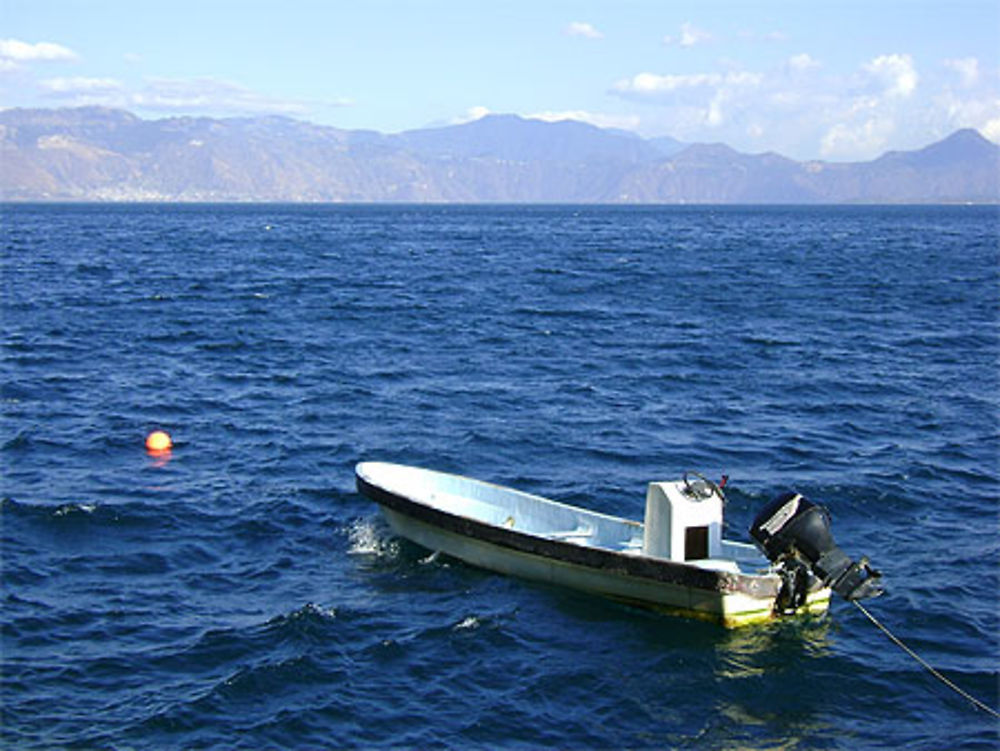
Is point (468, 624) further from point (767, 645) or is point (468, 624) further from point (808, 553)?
point (808, 553)

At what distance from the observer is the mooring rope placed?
17453mm

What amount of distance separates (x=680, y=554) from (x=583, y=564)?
1.77 meters

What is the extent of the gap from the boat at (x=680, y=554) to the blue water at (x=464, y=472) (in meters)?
0.46

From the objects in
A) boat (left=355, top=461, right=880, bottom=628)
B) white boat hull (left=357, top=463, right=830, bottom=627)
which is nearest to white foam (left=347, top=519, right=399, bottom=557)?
white boat hull (left=357, top=463, right=830, bottom=627)

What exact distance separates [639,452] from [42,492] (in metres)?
15.3

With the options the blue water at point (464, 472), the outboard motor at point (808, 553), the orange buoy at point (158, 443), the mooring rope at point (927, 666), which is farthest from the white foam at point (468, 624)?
the orange buoy at point (158, 443)

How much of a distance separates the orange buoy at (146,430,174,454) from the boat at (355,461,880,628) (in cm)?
990

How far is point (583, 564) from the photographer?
20531mm

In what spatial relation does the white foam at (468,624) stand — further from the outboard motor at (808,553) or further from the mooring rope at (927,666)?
the mooring rope at (927,666)

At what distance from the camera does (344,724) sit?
16594 mm

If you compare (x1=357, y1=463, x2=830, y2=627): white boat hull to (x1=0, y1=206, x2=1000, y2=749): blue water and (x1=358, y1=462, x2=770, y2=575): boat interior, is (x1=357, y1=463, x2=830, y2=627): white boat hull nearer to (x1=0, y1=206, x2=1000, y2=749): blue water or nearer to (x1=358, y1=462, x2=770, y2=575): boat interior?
(x1=358, y1=462, x2=770, y2=575): boat interior

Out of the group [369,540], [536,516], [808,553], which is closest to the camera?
[808,553]

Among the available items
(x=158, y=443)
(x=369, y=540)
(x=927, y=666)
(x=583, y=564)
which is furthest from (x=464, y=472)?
(x=927, y=666)

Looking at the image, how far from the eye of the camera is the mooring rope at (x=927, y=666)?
57.3 ft
